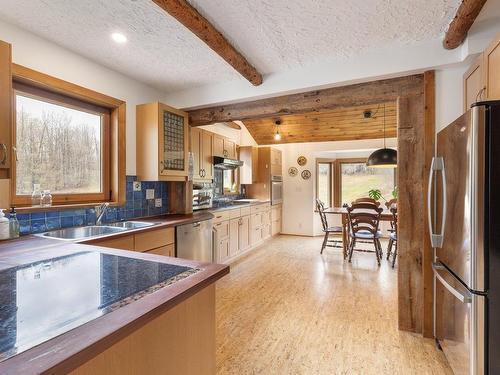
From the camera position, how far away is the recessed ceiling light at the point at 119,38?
2.06 m

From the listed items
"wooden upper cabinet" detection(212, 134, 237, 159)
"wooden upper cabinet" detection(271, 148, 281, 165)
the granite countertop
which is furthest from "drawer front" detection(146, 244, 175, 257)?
"wooden upper cabinet" detection(271, 148, 281, 165)

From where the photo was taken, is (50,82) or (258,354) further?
(50,82)

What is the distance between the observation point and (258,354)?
1.91m

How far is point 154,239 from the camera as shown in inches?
97.8

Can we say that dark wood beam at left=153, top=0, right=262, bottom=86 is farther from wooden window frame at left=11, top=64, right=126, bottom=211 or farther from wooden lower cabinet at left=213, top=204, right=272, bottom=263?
wooden lower cabinet at left=213, top=204, right=272, bottom=263

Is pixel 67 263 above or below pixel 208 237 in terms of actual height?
above

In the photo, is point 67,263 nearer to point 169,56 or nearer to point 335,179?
point 169,56

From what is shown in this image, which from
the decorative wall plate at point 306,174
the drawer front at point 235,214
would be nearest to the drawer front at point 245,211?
the drawer front at point 235,214

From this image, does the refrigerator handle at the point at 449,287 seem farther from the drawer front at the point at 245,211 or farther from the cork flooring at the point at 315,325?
the drawer front at the point at 245,211

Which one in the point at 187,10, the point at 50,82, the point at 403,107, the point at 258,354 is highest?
the point at 187,10

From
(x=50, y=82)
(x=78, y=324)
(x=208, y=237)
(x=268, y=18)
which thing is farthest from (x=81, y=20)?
(x=208, y=237)

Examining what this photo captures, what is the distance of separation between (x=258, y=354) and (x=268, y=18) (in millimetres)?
2398

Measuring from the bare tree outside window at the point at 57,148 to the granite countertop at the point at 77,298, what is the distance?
1042 mm

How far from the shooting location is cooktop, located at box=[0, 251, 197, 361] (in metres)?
0.65
